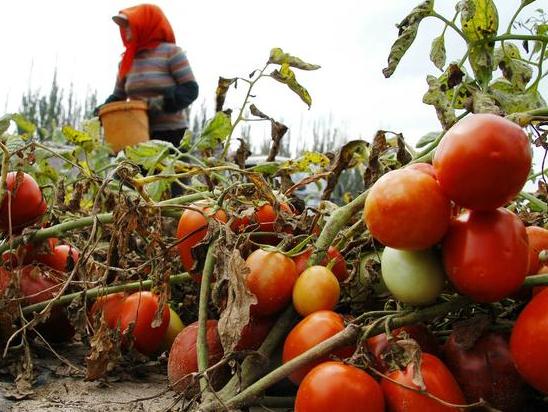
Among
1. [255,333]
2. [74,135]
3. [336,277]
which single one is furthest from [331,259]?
[74,135]

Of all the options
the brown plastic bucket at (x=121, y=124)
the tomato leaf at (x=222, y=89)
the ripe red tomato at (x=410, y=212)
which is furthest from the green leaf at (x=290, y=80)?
the brown plastic bucket at (x=121, y=124)

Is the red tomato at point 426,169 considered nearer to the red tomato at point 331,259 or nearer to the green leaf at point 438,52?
the red tomato at point 331,259

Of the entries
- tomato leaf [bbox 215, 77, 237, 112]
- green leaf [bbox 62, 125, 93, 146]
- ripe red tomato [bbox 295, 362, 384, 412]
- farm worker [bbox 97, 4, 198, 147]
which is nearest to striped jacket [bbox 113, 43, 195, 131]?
farm worker [bbox 97, 4, 198, 147]

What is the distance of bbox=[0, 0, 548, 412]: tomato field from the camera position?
2.75 feet

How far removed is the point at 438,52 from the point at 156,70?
3.52 meters

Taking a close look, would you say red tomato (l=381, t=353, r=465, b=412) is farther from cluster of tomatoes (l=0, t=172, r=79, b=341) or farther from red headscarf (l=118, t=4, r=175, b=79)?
red headscarf (l=118, t=4, r=175, b=79)

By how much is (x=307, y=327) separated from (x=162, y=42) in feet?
13.0

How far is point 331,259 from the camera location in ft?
3.72

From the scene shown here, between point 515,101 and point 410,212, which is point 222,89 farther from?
point 410,212

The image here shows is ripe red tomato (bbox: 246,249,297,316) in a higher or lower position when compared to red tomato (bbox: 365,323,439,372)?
higher

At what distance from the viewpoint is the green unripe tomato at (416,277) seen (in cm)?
89

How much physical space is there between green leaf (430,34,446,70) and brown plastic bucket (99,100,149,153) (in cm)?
293

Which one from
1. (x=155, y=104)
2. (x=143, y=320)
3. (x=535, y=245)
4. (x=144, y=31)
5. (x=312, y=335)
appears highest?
(x=144, y=31)

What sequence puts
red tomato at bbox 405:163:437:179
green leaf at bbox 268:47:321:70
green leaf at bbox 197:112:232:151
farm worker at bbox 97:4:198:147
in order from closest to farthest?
1. red tomato at bbox 405:163:437:179
2. green leaf at bbox 268:47:321:70
3. green leaf at bbox 197:112:232:151
4. farm worker at bbox 97:4:198:147
